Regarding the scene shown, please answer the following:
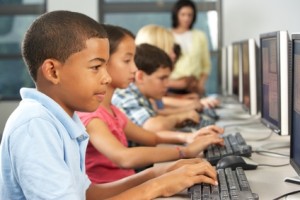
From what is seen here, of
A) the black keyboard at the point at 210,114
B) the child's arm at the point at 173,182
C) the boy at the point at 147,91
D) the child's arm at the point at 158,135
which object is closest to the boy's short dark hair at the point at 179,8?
the black keyboard at the point at 210,114

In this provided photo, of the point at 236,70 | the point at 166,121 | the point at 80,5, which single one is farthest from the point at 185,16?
the point at 166,121

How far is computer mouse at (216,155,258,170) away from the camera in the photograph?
1462mm

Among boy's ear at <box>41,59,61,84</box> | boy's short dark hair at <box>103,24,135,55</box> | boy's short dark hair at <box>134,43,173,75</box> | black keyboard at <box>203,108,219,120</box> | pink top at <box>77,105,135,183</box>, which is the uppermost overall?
boy's short dark hair at <box>103,24,135,55</box>

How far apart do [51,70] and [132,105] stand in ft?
4.04

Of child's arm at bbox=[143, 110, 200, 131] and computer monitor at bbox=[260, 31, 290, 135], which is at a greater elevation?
computer monitor at bbox=[260, 31, 290, 135]

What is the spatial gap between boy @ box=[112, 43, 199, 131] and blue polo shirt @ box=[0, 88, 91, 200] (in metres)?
1.25

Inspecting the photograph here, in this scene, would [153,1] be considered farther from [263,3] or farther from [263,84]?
[263,84]

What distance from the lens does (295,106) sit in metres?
1.37

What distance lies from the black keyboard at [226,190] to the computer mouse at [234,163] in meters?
0.16

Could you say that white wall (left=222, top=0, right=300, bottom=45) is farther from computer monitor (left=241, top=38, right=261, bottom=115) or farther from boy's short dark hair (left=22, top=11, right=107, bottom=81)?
boy's short dark hair (left=22, top=11, right=107, bottom=81)

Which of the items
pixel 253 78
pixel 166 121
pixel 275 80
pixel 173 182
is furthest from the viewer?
pixel 166 121

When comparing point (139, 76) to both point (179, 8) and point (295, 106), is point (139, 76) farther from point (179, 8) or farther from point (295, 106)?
point (179, 8)

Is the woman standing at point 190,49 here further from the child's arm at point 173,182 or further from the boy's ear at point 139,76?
the child's arm at point 173,182

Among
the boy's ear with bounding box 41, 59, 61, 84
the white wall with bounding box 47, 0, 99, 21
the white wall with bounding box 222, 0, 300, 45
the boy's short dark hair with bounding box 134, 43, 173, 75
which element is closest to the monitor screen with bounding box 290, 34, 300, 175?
the boy's ear with bounding box 41, 59, 61, 84
